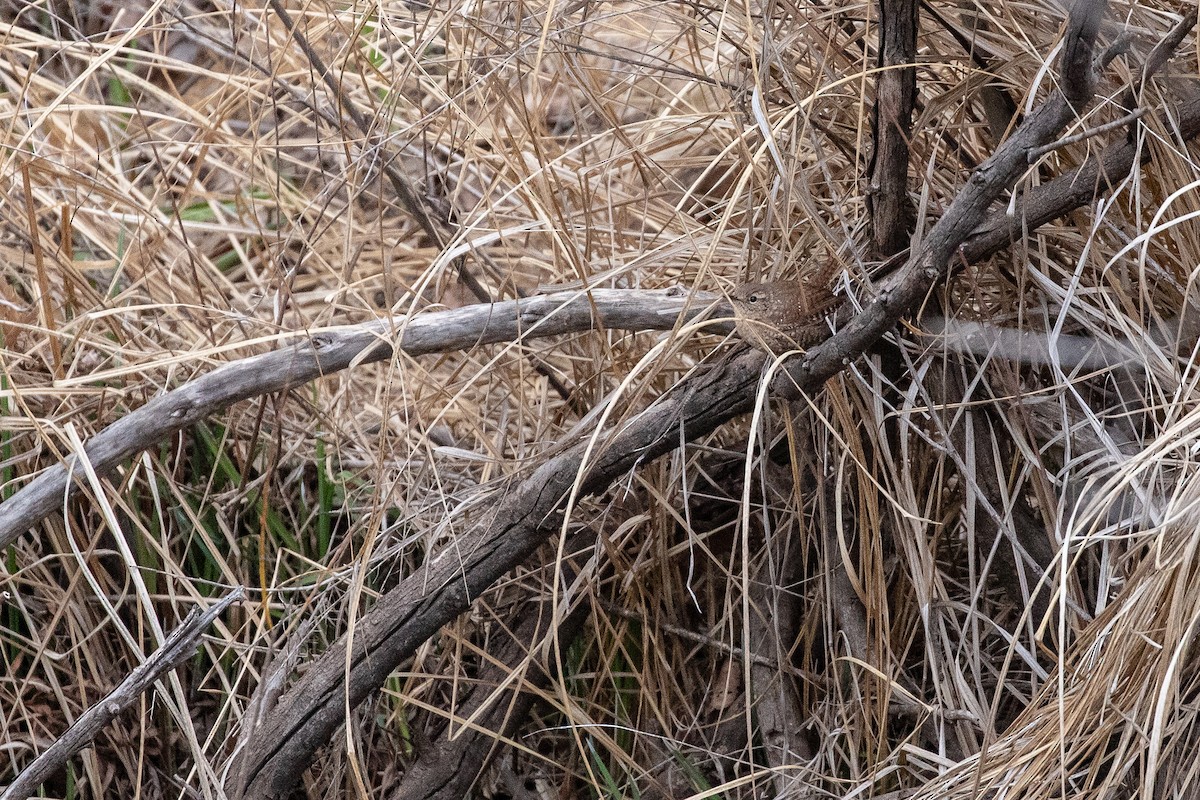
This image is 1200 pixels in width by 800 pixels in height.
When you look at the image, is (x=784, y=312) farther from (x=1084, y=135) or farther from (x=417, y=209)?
(x=417, y=209)

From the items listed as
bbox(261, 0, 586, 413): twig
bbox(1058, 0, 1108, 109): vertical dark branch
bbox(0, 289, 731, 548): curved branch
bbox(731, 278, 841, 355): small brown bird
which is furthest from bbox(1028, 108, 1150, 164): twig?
bbox(261, 0, 586, 413): twig

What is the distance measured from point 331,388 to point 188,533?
0.35m

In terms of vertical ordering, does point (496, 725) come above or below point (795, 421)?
below

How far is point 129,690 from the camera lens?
110cm

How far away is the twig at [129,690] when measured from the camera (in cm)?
109

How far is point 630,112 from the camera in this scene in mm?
2318

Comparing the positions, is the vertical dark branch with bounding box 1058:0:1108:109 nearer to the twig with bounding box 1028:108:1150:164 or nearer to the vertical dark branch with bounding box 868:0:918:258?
the twig with bounding box 1028:108:1150:164

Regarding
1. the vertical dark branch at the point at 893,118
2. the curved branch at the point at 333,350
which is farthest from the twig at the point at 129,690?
the vertical dark branch at the point at 893,118

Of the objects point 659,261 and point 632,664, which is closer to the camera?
point 659,261

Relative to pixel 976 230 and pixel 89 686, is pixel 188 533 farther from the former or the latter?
pixel 976 230

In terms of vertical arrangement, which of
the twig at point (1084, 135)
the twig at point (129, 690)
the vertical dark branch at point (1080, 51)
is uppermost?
the vertical dark branch at point (1080, 51)

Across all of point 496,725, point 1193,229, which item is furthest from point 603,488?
point 1193,229

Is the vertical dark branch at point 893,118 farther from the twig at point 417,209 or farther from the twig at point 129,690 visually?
the twig at point 129,690

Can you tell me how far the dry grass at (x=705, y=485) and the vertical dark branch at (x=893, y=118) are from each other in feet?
0.13
